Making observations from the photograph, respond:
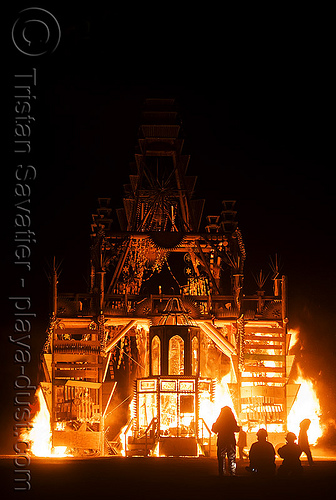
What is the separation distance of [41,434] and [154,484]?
1993 centimetres

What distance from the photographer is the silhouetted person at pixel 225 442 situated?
2481cm

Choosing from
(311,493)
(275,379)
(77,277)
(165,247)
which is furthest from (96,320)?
(311,493)

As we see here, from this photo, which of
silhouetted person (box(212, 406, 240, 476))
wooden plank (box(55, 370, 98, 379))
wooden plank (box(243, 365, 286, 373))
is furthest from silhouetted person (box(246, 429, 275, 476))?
wooden plank (box(55, 370, 98, 379))

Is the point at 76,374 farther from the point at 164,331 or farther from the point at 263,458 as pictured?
the point at 263,458

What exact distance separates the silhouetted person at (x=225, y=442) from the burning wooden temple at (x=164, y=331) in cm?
1192

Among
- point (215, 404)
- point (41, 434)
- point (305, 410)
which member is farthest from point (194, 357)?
point (41, 434)

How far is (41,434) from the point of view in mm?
41812

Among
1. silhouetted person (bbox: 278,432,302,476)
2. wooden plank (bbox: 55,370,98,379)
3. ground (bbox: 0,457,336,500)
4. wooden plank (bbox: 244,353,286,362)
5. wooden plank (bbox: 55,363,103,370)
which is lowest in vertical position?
ground (bbox: 0,457,336,500)

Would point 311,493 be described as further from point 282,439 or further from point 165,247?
point 165,247

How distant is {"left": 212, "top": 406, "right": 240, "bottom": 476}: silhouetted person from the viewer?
24.8 m

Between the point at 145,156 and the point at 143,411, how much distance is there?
11.7m

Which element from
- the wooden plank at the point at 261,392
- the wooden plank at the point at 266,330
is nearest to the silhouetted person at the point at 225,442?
the wooden plank at the point at 261,392

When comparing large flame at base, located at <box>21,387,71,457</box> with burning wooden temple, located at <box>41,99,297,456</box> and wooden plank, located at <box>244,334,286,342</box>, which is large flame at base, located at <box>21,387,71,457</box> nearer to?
burning wooden temple, located at <box>41,99,297,456</box>

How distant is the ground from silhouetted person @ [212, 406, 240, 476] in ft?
1.55
